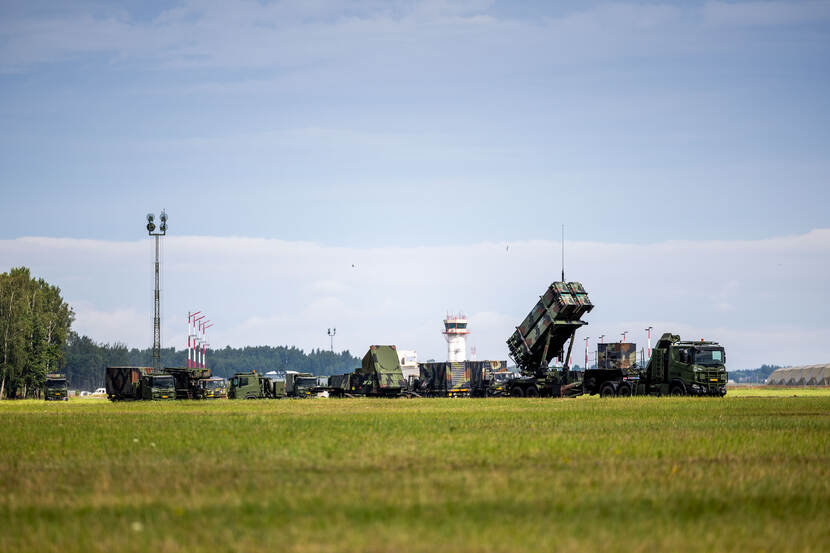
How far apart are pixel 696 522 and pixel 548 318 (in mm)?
41359

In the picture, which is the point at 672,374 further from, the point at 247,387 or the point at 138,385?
the point at 138,385

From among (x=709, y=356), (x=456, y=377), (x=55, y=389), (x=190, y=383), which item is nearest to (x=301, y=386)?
(x=456, y=377)

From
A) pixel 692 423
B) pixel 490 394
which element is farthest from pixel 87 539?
pixel 490 394

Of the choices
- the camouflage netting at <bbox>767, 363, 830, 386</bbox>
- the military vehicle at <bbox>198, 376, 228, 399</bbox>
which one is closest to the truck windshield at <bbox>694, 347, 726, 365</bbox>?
the military vehicle at <bbox>198, 376, 228, 399</bbox>

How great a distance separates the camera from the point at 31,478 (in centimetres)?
1388

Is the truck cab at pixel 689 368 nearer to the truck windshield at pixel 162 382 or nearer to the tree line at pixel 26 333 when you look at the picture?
the truck windshield at pixel 162 382

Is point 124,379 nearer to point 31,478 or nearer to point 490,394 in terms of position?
point 490,394

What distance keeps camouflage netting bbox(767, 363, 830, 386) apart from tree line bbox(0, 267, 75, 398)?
336 ft

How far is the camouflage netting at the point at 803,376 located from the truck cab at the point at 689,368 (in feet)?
318

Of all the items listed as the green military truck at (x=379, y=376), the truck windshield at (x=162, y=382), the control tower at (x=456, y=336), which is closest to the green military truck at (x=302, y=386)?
the green military truck at (x=379, y=376)

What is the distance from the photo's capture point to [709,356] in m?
49.6

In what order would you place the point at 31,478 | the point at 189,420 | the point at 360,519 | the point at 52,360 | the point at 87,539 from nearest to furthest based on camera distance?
the point at 87,539, the point at 360,519, the point at 31,478, the point at 189,420, the point at 52,360

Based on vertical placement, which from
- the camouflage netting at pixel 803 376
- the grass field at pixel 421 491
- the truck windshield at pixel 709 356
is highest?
the truck windshield at pixel 709 356

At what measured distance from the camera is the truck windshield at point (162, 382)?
62.9m
